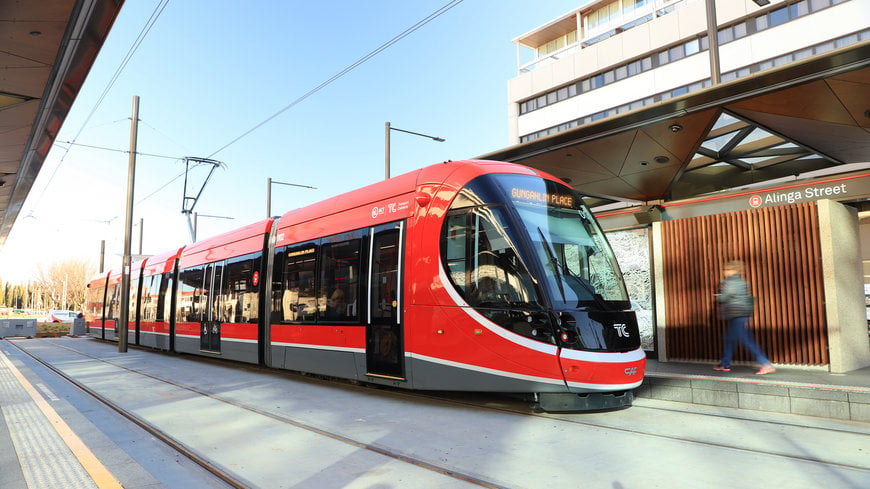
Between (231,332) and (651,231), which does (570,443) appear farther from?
(231,332)

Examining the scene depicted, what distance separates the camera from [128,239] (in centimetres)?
1869

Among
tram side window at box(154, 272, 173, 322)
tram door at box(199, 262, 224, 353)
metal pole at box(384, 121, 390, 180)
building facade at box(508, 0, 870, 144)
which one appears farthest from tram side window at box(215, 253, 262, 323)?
Answer: building facade at box(508, 0, 870, 144)

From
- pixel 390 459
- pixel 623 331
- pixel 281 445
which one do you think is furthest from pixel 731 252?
pixel 281 445

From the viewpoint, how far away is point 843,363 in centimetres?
831

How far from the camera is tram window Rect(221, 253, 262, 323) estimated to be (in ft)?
39.0

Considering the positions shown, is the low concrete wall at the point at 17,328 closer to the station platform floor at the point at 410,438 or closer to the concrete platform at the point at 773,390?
the station platform floor at the point at 410,438

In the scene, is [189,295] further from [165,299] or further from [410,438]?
[410,438]

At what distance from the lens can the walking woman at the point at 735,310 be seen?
859 centimetres

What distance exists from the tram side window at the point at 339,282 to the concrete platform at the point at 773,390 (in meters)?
4.50

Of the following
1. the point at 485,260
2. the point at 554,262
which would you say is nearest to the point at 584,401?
the point at 554,262

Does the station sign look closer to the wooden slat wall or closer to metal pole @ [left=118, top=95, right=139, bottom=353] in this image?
the wooden slat wall

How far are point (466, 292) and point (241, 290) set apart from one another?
7135 mm

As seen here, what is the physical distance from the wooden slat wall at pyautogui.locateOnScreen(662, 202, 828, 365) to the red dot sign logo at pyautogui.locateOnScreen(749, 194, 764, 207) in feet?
0.57

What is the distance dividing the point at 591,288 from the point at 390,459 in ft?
10.8
